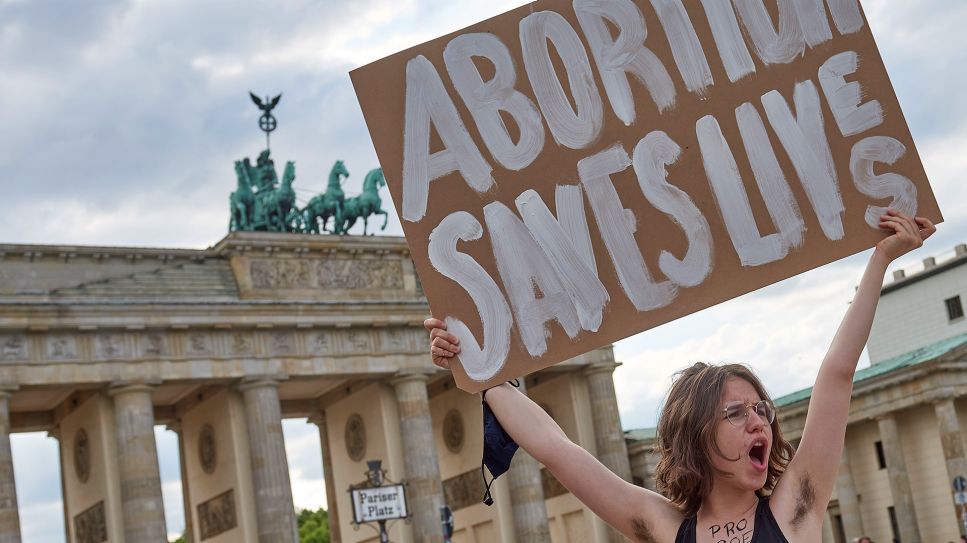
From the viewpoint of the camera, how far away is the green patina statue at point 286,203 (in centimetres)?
4875

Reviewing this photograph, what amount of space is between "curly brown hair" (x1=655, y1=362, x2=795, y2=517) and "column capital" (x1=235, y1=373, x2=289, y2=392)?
139ft

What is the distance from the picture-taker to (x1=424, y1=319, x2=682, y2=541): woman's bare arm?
376 cm

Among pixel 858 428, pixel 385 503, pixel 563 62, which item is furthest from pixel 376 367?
pixel 563 62

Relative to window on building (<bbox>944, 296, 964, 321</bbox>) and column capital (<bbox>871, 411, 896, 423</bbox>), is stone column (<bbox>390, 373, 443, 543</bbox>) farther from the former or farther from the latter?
window on building (<bbox>944, 296, 964, 321</bbox>)

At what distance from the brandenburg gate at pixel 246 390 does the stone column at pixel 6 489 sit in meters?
0.06

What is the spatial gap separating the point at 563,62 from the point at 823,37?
0.88 meters

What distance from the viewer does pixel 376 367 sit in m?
48.0

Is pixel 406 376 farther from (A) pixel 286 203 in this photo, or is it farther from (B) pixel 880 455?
(B) pixel 880 455

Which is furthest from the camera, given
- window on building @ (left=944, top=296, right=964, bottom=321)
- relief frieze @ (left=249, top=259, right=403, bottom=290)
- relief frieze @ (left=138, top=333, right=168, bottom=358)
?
window on building @ (left=944, top=296, right=964, bottom=321)

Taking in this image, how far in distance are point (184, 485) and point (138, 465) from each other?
322 inches

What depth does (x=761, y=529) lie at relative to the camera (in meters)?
3.53

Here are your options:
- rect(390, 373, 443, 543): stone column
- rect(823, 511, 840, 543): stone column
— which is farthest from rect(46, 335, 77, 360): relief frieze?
rect(823, 511, 840, 543): stone column

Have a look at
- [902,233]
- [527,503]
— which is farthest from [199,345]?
[902,233]

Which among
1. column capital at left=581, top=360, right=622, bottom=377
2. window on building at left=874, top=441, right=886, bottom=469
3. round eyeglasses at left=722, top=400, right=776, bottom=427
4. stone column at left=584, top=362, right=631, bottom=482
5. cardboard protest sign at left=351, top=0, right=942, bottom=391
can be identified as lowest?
round eyeglasses at left=722, top=400, right=776, bottom=427
